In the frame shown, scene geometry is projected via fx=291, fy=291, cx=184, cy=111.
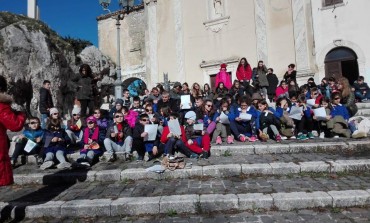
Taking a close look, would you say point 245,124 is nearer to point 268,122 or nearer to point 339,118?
point 268,122

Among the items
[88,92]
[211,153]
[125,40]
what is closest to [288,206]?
[211,153]

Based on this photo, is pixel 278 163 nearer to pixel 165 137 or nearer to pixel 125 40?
pixel 165 137

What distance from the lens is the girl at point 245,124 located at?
7973 mm

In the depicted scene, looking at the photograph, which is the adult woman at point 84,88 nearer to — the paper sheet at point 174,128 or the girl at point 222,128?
the paper sheet at point 174,128

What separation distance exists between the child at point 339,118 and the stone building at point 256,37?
8.16 metres

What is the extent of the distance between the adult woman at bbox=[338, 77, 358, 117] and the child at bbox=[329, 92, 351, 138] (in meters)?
0.42

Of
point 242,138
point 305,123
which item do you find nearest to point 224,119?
point 242,138

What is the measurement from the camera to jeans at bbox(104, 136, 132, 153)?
6.95 metres

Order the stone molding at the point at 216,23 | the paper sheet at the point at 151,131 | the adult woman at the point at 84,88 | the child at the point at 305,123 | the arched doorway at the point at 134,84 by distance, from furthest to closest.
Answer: the arched doorway at the point at 134,84
the stone molding at the point at 216,23
the adult woman at the point at 84,88
the child at the point at 305,123
the paper sheet at the point at 151,131

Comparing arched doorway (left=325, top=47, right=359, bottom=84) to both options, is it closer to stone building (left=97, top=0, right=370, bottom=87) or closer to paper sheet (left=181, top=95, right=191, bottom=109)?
stone building (left=97, top=0, right=370, bottom=87)

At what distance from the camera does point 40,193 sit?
17.1 feet

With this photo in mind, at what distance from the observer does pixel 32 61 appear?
15.0 meters

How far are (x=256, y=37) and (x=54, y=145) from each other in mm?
13533

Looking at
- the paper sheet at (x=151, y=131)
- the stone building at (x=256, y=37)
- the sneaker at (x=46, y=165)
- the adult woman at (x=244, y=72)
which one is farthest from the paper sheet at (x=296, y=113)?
the stone building at (x=256, y=37)
